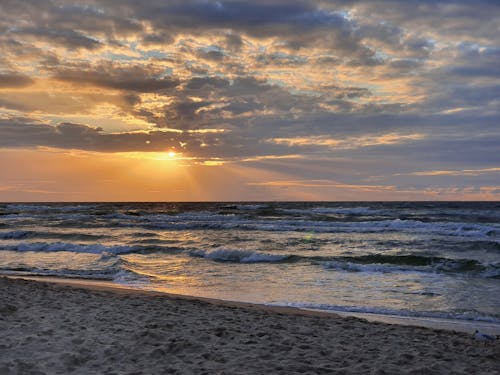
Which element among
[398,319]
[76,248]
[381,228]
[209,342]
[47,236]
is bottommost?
[47,236]

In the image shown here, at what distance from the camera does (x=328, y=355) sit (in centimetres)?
622

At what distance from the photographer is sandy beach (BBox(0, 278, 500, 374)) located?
563 cm

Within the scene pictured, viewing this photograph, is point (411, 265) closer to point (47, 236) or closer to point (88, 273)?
point (88, 273)

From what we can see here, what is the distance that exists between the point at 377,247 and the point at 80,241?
16538 millimetres

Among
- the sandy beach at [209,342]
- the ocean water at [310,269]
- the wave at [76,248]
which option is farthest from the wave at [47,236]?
the sandy beach at [209,342]

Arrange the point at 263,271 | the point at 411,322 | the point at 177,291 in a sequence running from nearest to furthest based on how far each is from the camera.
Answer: the point at 411,322 < the point at 177,291 < the point at 263,271

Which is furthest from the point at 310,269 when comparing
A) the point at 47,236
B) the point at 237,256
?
the point at 47,236

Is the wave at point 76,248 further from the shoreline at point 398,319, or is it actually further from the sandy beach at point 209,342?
the sandy beach at point 209,342

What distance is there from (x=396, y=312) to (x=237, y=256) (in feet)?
33.1

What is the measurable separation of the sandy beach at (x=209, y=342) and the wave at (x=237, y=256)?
907 centimetres

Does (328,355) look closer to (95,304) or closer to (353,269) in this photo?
(95,304)

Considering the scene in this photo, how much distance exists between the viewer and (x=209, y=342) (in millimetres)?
6652

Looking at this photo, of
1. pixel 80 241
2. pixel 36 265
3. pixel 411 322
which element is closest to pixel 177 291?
pixel 411 322

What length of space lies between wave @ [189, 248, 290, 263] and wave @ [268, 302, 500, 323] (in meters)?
7.78
